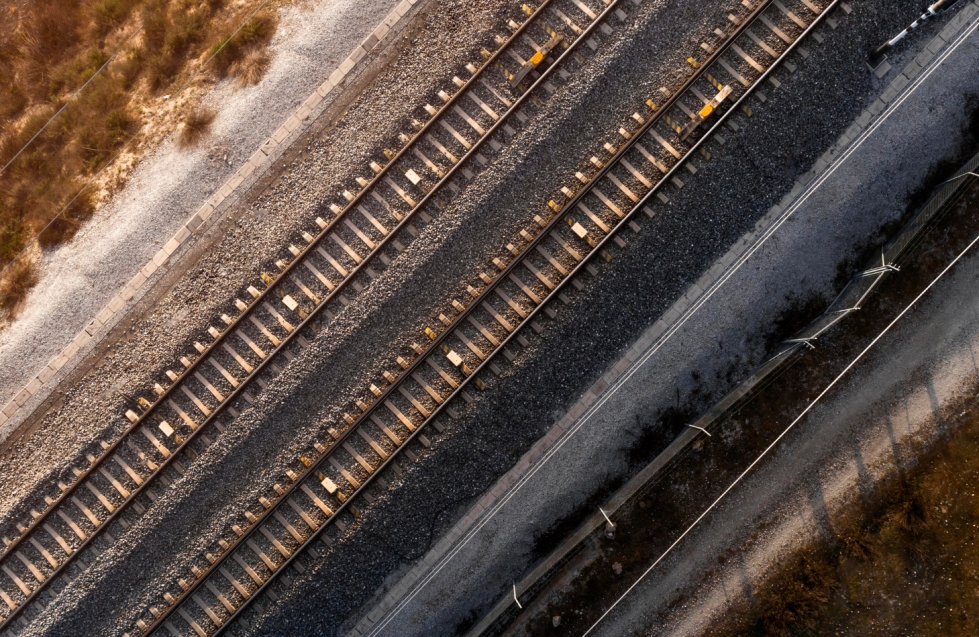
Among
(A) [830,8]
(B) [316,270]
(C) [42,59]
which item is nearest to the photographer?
(A) [830,8]

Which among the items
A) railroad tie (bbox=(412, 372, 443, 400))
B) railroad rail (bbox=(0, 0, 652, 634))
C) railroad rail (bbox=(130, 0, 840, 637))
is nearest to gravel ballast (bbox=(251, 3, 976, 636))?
railroad rail (bbox=(130, 0, 840, 637))

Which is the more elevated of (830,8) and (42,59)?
(42,59)

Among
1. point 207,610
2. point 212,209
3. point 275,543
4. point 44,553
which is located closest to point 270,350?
point 212,209

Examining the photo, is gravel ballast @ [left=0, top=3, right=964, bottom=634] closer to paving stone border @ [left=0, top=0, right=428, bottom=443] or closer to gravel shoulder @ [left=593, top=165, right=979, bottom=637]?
paving stone border @ [left=0, top=0, right=428, bottom=443]

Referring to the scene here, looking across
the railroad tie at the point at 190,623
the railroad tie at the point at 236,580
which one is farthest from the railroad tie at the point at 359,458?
the railroad tie at the point at 190,623

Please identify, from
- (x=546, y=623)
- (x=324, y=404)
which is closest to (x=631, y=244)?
(x=324, y=404)

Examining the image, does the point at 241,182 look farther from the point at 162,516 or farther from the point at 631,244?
the point at 631,244

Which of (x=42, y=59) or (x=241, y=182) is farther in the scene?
(x=42, y=59)

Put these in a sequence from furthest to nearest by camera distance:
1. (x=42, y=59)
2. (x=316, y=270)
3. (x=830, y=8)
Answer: (x=42, y=59) < (x=316, y=270) < (x=830, y=8)
